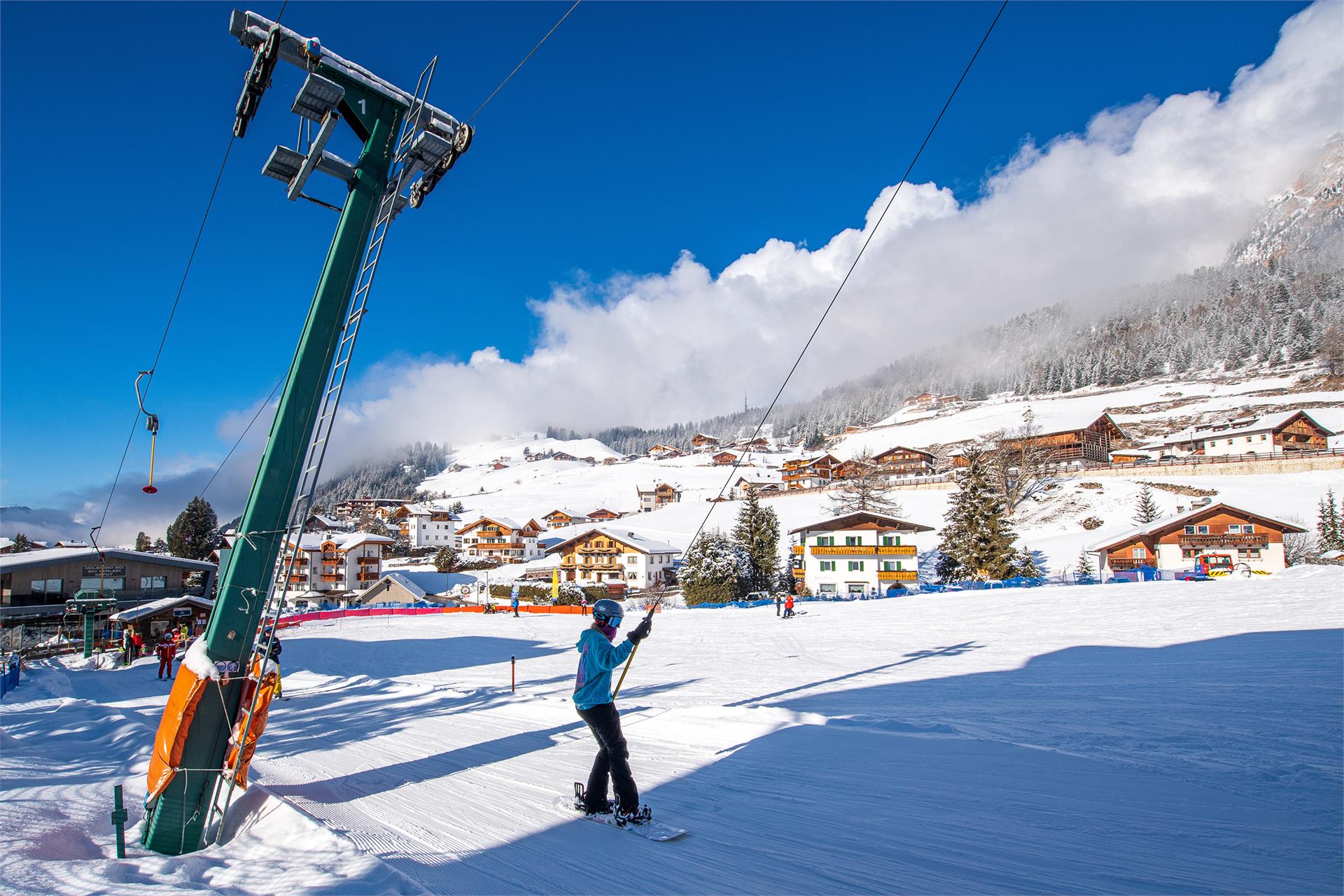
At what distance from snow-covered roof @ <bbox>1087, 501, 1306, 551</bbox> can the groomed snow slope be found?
84.0ft

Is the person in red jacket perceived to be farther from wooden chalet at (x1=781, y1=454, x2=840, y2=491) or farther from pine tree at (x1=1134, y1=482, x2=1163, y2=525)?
wooden chalet at (x1=781, y1=454, x2=840, y2=491)

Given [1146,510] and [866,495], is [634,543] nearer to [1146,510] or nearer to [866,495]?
[866,495]

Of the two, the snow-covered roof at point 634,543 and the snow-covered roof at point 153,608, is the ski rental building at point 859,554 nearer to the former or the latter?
the snow-covered roof at point 634,543

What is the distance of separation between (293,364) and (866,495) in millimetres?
61434

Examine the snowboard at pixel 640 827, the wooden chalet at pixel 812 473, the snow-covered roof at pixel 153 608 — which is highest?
the wooden chalet at pixel 812 473

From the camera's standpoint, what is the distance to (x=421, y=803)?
241 inches

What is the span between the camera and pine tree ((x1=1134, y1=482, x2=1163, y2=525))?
155ft

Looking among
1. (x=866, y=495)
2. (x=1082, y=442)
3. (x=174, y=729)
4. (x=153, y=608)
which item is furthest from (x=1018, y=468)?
(x=174, y=729)

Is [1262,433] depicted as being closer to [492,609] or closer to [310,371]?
[492,609]

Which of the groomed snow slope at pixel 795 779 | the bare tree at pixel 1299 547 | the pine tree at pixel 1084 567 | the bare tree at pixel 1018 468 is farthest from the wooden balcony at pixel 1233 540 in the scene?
the groomed snow slope at pixel 795 779

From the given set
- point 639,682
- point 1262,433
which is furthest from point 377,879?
point 1262,433

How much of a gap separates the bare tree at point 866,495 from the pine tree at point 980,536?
531 inches

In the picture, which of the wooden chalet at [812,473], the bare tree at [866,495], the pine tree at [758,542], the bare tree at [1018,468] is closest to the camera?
the pine tree at [758,542]

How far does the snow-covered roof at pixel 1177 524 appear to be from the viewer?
36.2 m
